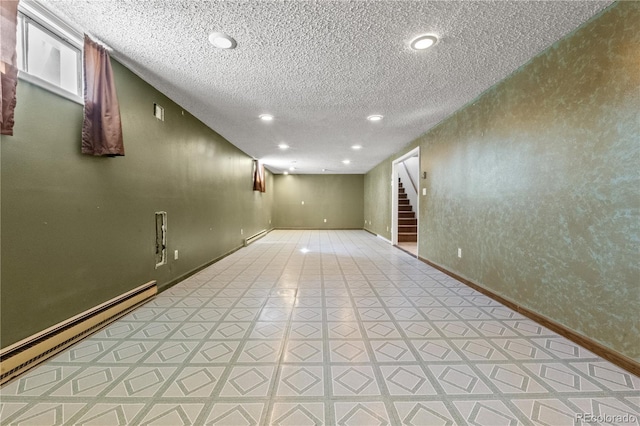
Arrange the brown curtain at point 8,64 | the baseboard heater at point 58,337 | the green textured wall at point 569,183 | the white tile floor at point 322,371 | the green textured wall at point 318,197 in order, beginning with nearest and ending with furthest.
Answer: the white tile floor at point 322,371 → the brown curtain at point 8,64 → the baseboard heater at point 58,337 → the green textured wall at point 569,183 → the green textured wall at point 318,197

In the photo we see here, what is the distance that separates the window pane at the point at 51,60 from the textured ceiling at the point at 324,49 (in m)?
0.20

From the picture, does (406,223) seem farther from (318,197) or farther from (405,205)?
(318,197)

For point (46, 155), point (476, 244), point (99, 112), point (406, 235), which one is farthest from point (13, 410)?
point (406, 235)

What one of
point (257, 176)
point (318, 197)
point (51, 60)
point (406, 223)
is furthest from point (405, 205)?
point (51, 60)

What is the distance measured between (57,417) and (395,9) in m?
2.90

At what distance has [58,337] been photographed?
70.7 inches

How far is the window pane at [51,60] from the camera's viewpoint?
1.72 m

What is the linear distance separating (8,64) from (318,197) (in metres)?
9.44

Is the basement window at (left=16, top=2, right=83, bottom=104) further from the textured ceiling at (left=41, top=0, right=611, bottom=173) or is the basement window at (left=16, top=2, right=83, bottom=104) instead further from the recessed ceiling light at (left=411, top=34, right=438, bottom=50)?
the recessed ceiling light at (left=411, top=34, right=438, bottom=50)

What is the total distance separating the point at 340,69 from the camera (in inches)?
97.3

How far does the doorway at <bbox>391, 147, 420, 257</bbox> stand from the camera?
6.70m

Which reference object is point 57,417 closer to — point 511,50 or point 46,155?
point 46,155

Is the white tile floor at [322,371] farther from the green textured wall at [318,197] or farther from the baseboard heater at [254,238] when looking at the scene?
the green textured wall at [318,197]

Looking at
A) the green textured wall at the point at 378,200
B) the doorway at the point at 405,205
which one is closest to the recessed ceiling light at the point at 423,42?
the doorway at the point at 405,205
